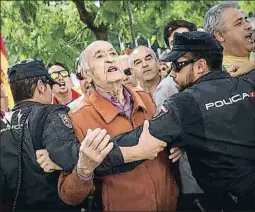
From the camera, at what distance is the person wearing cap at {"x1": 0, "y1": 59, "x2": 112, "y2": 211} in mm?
3394

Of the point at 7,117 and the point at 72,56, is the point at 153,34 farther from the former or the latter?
the point at 7,117

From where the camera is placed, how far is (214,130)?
3.08m

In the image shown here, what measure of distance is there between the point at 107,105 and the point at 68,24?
8.61 m

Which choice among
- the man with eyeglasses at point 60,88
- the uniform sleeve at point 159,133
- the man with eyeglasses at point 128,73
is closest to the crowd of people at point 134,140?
the uniform sleeve at point 159,133

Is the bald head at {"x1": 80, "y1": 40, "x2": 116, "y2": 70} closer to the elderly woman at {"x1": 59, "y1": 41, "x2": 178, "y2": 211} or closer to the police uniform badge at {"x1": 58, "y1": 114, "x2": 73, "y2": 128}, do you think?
the elderly woman at {"x1": 59, "y1": 41, "x2": 178, "y2": 211}

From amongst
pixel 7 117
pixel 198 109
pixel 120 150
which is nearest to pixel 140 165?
pixel 120 150

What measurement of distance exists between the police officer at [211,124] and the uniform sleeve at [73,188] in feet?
1.03

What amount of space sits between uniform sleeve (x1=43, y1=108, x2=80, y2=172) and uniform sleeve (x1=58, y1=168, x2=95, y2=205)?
0.07 m

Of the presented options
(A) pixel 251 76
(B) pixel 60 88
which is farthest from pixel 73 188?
(B) pixel 60 88

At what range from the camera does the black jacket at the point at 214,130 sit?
9.97ft

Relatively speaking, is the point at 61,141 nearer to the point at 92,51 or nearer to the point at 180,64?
the point at 92,51

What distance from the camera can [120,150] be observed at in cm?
304

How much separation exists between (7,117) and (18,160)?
32cm

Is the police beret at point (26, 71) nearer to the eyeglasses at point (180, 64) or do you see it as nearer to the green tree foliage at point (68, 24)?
the eyeglasses at point (180, 64)
